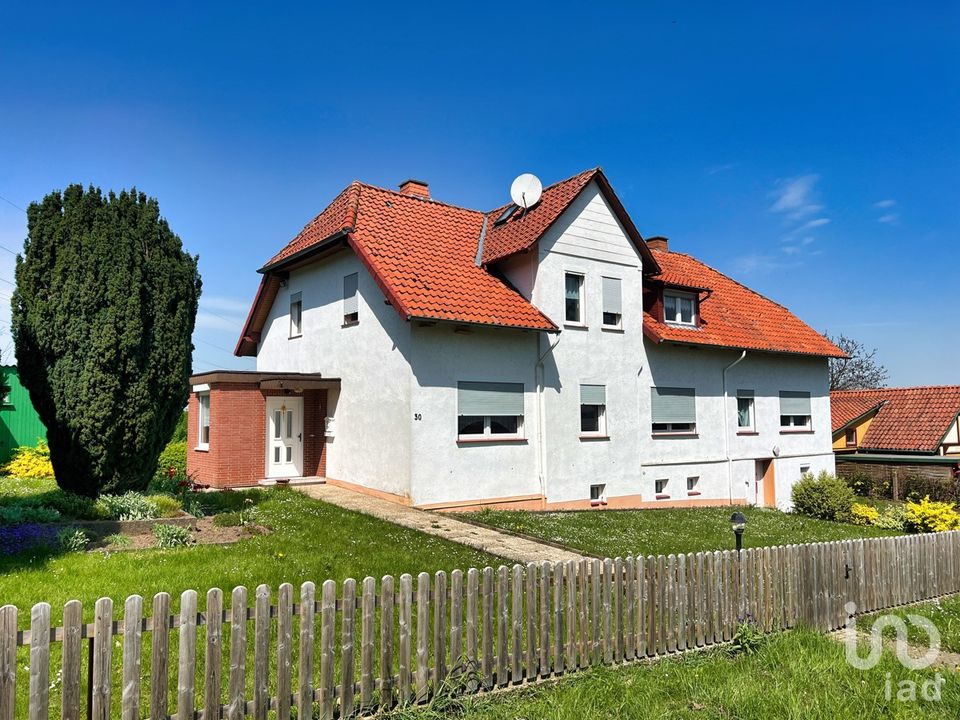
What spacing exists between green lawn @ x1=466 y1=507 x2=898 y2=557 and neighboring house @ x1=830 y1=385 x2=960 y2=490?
31.5 feet

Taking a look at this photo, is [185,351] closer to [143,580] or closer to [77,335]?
[77,335]

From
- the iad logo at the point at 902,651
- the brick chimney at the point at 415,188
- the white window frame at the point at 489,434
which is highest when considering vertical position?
the brick chimney at the point at 415,188

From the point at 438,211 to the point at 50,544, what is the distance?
13178mm

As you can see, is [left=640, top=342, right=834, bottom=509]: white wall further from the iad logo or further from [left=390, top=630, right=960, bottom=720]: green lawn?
[left=390, top=630, right=960, bottom=720]: green lawn

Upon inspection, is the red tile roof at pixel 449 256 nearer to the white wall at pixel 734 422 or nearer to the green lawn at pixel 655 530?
the white wall at pixel 734 422

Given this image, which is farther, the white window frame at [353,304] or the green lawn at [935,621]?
the white window frame at [353,304]

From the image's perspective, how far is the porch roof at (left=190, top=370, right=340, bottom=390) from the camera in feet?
56.2

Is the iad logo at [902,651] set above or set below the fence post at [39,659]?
below

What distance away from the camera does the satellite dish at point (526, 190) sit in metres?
18.1

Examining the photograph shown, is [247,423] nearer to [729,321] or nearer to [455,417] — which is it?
[455,417]

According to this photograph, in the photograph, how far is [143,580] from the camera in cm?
762

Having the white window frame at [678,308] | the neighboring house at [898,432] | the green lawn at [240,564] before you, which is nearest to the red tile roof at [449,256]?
the white window frame at [678,308]

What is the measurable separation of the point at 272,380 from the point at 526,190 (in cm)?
879

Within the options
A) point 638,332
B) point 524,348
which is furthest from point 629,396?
point 524,348
